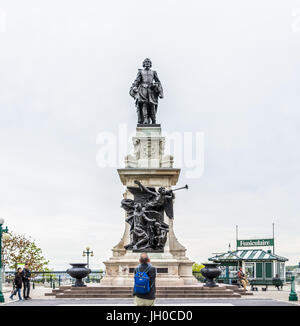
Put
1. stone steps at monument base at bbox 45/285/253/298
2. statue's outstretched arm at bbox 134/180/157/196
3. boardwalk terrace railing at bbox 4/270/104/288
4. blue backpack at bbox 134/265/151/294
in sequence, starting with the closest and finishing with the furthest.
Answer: blue backpack at bbox 134/265/151/294 < stone steps at monument base at bbox 45/285/253/298 < statue's outstretched arm at bbox 134/180/157/196 < boardwalk terrace railing at bbox 4/270/104/288

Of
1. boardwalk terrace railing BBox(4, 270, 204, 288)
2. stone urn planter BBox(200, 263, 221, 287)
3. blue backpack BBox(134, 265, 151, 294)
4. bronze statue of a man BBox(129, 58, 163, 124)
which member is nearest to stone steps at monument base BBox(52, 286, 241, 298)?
stone urn planter BBox(200, 263, 221, 287)

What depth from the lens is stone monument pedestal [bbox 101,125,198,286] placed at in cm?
2192

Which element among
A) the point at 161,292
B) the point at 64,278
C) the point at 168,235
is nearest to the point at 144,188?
the point at 168,235

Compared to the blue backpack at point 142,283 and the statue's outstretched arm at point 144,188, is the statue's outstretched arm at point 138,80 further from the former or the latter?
the blue backpack at point 142,283

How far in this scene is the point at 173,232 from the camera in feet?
77.0

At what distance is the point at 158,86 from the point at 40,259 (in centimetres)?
3074

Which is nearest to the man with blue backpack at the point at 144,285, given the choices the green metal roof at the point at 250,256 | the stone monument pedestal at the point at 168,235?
the stone monument pedestal at the point at 168,235

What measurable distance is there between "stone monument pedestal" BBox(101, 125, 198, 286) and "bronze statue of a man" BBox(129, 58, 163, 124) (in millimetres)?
786

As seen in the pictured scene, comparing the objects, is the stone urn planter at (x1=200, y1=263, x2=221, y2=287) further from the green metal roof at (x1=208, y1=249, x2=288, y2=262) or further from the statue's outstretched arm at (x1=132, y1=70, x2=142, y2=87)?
the green metal roof at (x1=208, y1=249, x2=288, y2=262)

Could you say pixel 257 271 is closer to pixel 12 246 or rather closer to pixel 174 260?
pixel 12 246

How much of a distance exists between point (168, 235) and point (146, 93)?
683 centimetres

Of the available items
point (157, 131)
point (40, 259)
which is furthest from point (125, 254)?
point (40, 259)

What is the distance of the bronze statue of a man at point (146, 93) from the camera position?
25281mm

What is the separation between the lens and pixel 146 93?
83.1 feet
